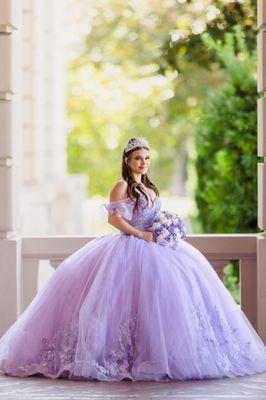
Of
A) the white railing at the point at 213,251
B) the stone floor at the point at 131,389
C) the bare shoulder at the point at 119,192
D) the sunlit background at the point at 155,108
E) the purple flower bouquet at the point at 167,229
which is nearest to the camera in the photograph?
the stone floor at the point at 131,389

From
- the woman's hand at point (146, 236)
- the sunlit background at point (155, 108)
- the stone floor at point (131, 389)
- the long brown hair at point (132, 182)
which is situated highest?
the sunlit background at point (155, 108)

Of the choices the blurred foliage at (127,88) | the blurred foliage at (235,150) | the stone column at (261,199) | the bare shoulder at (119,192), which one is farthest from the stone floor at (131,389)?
the blurred foliage at (127,88)

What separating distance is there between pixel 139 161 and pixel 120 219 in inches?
16.1

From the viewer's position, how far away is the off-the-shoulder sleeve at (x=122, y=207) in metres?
6.09

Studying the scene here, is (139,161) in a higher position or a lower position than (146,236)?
higher

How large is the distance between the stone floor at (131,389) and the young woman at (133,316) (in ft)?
0.22

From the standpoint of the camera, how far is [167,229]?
19.7ft

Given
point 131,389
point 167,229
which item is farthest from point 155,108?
point 131,389

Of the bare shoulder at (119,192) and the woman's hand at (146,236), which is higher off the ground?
the bare shoulder at (119,192)

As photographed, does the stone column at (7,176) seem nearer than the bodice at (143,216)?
No

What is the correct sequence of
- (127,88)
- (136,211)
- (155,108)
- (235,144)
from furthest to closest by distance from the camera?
(127,88)
(155,108)
(235,144)
(136,211)

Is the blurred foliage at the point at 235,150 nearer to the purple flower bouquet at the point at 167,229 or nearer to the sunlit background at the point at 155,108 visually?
the sunlit background at the point at 155,108

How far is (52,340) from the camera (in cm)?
580

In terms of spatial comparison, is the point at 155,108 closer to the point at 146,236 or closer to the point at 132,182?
the point at 132,182
